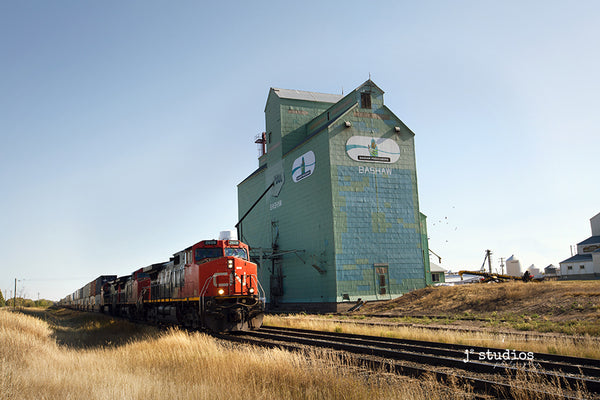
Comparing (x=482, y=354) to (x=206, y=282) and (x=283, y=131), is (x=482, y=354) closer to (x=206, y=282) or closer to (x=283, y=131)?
(x=206, y=282)

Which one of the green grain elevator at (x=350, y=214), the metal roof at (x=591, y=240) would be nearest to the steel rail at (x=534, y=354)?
the green grain elevator at (x=350, y=214)

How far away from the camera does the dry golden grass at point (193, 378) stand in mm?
8023

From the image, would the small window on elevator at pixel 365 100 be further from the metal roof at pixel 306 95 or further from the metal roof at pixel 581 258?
the metal roof at pixel 581 258

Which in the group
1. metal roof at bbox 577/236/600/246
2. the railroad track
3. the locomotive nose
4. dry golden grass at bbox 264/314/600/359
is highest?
metal roof at bbox 577/236/600/246

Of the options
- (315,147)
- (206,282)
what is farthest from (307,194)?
(206,282)

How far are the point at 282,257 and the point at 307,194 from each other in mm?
7429

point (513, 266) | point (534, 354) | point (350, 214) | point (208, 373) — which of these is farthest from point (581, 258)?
point (208, 373)

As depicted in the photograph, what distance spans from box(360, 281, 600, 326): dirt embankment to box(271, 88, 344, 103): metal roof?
2259cm

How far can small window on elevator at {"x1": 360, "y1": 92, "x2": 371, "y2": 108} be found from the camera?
39.3 meters

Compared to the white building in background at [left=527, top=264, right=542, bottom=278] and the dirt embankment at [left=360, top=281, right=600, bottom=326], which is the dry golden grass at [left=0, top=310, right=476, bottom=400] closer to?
the dirt embankment at [left=360, top=281, right=600, bottom=326]

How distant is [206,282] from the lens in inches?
764

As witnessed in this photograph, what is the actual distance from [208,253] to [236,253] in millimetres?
1263

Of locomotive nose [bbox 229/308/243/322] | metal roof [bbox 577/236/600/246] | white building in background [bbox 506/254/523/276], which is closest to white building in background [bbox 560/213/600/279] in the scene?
metal roof [bbox 577/236/600/246]

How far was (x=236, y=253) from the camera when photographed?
68.5 feet
